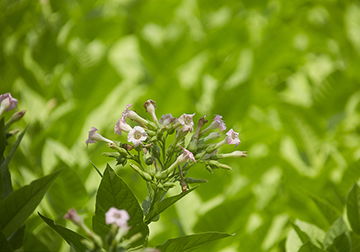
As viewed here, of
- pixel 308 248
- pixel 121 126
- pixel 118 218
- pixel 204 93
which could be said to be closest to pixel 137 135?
pixel 121 126

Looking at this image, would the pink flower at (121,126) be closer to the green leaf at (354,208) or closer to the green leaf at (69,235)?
the green leaf at (69,235)

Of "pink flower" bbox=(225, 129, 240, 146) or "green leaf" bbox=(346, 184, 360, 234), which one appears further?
"green leaf" bbox=(346, 184, 360, 234)

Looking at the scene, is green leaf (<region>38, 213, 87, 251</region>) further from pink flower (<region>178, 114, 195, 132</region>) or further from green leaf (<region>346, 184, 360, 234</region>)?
green leaf (<region>346, 184, 360, 234</region>)

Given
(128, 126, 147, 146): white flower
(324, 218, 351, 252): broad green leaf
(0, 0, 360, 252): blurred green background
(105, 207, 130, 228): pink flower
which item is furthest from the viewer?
(0, 0, 360, 252): blurred green background

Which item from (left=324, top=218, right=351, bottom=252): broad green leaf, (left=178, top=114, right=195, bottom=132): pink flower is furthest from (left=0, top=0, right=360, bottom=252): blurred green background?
(left=178, top=114, right=195, bottom=132): pink flower

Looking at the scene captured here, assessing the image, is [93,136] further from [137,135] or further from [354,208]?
[354,208]

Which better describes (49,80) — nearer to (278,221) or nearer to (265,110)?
(265,110)
